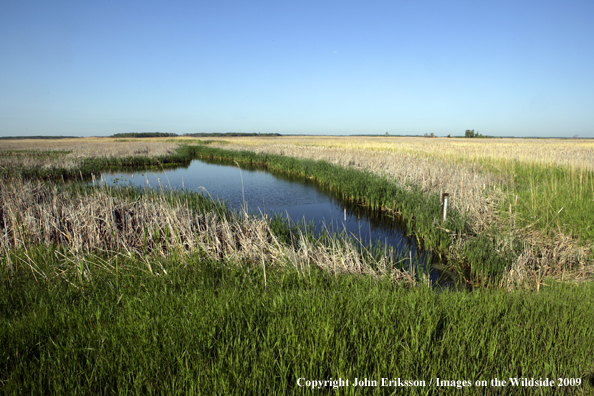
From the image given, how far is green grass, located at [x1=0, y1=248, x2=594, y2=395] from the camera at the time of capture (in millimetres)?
2186

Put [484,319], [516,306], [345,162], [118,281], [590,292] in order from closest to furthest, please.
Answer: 1. [484,319]
2. [516,306]
3. [590,292]
4. [118,281]
5. [345,162]

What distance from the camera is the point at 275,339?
2.65 m

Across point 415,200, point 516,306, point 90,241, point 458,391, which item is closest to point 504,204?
point 415,200

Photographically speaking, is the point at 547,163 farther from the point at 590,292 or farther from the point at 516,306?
the point at 516,306

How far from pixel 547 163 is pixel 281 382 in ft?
52.1

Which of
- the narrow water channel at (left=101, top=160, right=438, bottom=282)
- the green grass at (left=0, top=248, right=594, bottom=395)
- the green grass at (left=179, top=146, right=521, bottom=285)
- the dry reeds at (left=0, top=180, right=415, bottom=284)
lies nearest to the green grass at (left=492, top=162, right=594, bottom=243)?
the green grass at (left=179, top=146, right=521, bottom=285)

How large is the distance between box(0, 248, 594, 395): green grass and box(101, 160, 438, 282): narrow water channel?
104 inches

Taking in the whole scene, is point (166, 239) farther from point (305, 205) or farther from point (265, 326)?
point (305, 205)

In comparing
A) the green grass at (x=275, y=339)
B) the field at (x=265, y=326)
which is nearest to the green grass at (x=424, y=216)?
the field at (x=265, y=326)

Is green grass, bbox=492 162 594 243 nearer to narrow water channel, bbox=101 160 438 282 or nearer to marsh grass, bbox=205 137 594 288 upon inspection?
marsh grass, bbox=205 137 594 288

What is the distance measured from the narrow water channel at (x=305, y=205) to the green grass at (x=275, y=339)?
263 cm

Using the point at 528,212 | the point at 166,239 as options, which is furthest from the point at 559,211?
the point at 166,239

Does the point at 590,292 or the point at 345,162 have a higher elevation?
the point at 345,162

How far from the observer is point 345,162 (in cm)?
1917
